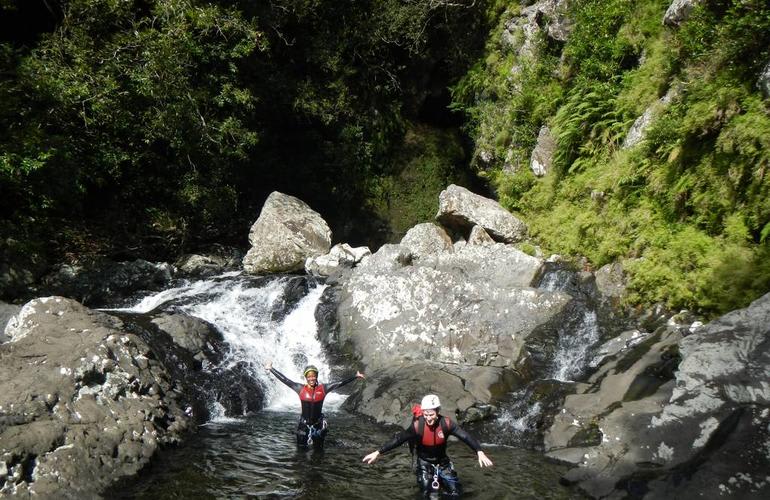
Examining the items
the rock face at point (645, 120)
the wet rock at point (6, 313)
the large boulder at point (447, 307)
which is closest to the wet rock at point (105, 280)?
the wet rock at point (6, 313)

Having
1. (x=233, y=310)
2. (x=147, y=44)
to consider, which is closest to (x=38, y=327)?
(x=233, y=310)

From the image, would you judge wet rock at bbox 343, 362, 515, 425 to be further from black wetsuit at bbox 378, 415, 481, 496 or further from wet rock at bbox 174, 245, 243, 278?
→ wet rock at bbox 174, 245, 243, 278

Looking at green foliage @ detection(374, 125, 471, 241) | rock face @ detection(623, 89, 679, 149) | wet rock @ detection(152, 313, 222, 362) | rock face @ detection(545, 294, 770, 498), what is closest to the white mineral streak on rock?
rock face @ detection(545, 294, 770, 498)

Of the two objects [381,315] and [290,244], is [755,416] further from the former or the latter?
[290,244]

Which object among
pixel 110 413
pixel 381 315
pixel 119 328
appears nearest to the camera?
pixel 110 413

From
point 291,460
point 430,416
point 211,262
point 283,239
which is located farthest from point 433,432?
point 211,262

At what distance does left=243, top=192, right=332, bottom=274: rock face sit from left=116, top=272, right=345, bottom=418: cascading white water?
53.4 inches

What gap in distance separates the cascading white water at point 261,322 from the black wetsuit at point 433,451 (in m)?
3.82

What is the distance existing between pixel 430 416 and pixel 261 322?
22.6ft

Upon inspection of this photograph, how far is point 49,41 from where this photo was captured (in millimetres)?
12688

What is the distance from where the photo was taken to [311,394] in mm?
7980

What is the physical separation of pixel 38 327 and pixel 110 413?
6.74 feet

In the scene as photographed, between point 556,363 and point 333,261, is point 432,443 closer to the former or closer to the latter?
point 556,363

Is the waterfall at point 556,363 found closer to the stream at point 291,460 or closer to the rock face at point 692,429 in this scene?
the stream at point 291,460
